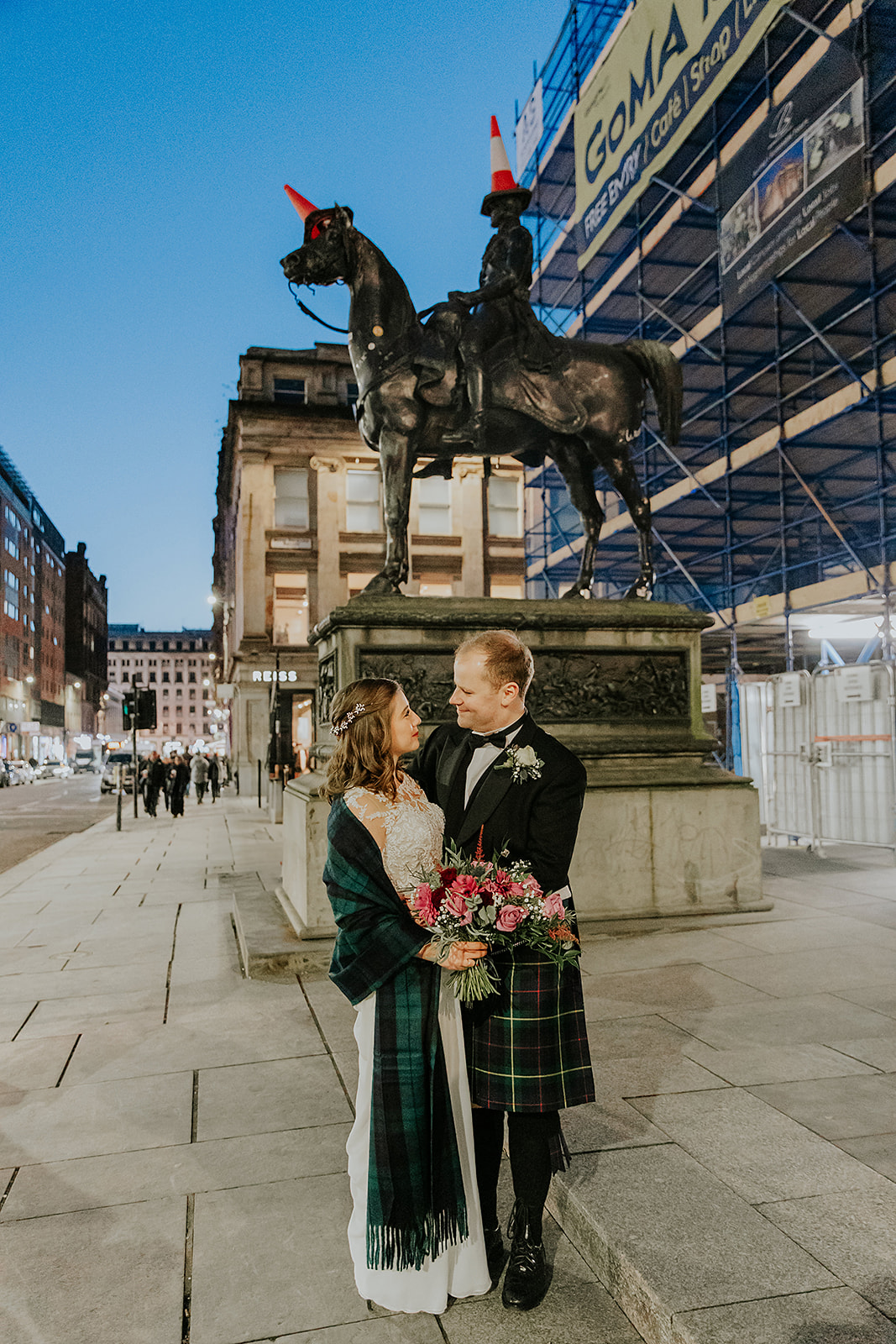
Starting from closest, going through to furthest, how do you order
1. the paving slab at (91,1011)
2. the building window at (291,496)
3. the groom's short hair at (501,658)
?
the groom's short hair at (501,658)
the paving slab at (91,1011)
the building window at (291,496)

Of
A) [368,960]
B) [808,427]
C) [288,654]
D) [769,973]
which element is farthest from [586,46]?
[368,960]

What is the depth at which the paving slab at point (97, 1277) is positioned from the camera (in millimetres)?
2412

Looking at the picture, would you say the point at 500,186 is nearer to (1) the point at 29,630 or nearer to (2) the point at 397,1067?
(2) the point at 397,1067

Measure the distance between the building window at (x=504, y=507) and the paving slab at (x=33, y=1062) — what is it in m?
34.4

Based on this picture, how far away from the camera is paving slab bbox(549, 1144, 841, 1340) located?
2.33 m

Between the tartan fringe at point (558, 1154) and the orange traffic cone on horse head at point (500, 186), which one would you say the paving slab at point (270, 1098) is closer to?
the tartan fringe at point (558, 1154)

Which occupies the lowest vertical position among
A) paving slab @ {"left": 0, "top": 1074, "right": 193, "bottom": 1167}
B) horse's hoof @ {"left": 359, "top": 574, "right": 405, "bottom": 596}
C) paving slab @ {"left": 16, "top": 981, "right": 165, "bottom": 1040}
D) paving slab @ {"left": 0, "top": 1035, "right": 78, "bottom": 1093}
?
paving slab @ {"left": 16, "top": 981, "right": 165, "bottom": 1040}

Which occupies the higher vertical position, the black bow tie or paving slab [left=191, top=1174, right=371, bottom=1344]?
the black bow tie

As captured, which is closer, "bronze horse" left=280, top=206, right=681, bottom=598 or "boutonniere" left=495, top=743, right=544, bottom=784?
"boutonniere" left=495, top=743, right=544, bottom=784

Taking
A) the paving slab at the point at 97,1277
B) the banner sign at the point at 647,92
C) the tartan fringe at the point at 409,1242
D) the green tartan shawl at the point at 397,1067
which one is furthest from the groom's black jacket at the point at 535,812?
the banner sign at the point at 647,92

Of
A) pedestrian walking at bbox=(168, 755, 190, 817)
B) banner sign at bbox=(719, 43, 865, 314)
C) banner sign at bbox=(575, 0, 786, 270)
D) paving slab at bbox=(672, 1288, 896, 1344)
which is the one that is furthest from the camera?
pedestrian walking at bbox=(168, 755, 190, 817)

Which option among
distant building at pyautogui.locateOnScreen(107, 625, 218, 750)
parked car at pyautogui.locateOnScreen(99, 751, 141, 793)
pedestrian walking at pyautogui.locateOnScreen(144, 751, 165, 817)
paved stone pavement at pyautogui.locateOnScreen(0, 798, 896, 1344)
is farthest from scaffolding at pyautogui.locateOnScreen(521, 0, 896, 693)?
distant building at pyautogui.locateOnScreen(107, 625, 218, 750)

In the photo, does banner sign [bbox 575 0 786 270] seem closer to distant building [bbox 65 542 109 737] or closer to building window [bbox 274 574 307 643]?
building window [bbox 274 574 307 643]

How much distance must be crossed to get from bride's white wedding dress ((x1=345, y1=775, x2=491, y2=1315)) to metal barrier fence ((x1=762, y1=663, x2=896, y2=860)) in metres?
8.88
